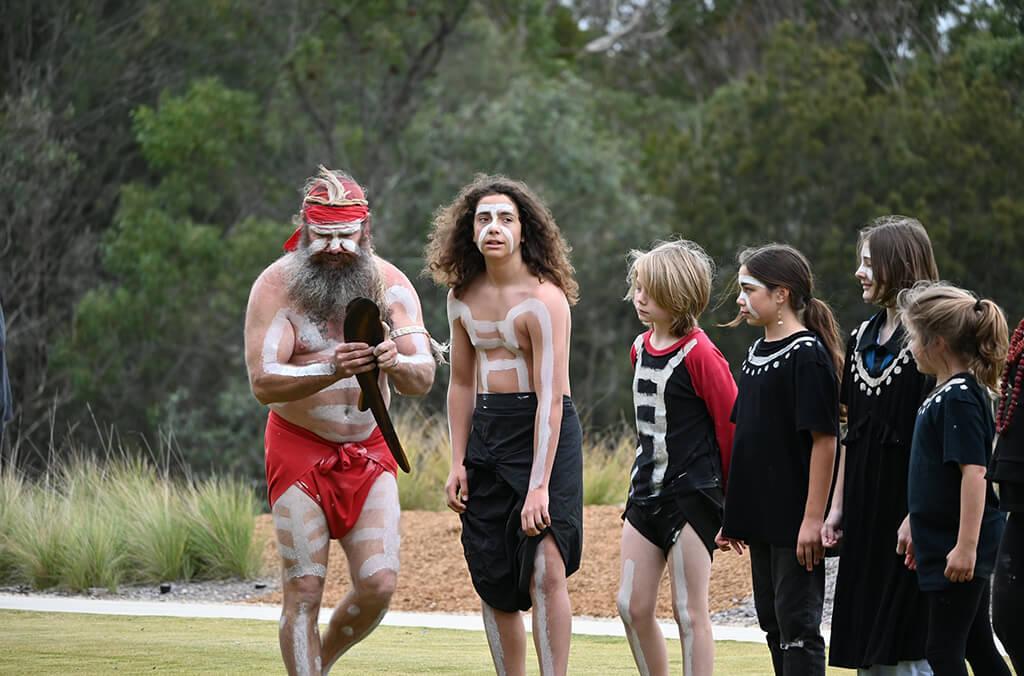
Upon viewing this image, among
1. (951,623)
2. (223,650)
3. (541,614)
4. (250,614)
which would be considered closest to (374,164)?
(250,614)

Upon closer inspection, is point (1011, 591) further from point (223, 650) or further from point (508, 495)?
point (223, 650)

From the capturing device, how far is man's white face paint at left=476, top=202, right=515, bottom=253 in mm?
5551

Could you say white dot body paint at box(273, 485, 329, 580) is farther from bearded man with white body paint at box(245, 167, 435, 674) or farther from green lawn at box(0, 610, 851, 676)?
green lawn at box(0, 610, 851, 676)

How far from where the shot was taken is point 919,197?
2659 cm

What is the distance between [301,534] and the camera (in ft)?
17.9

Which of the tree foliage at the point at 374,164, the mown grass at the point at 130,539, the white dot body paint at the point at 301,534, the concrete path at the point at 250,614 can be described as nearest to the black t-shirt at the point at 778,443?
the white dot body paint at the point at 301,534

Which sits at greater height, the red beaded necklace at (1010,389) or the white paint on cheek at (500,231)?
the white paint on cheek at (500,231)

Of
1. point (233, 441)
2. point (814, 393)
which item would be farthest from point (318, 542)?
point (233, 441)

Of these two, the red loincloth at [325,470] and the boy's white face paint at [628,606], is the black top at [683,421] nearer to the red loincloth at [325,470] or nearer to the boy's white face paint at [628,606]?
the boy's white face paint at [628,606]

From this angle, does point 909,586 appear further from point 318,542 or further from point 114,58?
point 114,58

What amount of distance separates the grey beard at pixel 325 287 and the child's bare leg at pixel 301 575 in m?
0.66

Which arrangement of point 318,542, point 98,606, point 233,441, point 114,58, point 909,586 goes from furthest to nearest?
point 114,58 → point 233,441 → point 98,606 → point 318,542 → point 909,586

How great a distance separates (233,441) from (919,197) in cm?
1256

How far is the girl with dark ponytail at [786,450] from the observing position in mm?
5184
